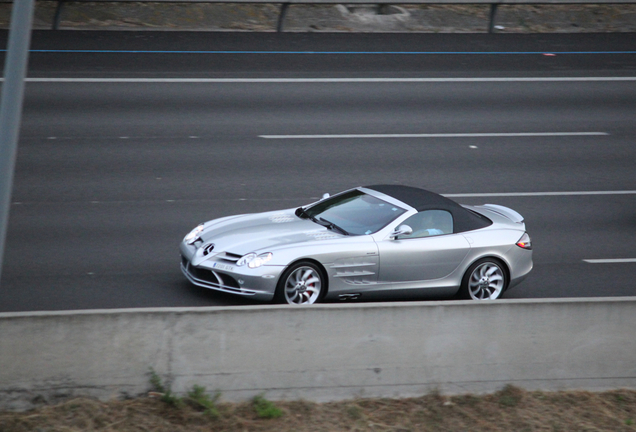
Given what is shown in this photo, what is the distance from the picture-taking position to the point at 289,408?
7367mm

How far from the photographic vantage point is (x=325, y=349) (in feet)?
24.6

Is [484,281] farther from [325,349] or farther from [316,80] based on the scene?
[316,80]

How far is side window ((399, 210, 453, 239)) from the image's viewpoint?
941 cm

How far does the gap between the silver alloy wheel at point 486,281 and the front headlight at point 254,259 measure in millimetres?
2565

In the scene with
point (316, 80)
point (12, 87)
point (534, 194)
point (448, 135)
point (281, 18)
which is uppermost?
point (281, 18)

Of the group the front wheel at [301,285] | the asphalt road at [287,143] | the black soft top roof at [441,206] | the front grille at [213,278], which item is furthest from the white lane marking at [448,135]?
the front wheel at [301,285]

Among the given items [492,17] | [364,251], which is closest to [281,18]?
[492,17]

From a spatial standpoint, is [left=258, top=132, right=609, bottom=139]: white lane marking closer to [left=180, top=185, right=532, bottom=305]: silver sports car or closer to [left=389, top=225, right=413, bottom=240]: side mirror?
[left=180, top=185, right=532, bottom=305]: silver sports car

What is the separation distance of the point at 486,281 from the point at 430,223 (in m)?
1.00

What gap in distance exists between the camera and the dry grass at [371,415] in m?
6.92

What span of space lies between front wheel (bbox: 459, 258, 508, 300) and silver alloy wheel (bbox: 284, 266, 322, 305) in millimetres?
1865

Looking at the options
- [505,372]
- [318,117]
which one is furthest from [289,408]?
[318,117]

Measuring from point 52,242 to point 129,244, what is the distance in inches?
39.9

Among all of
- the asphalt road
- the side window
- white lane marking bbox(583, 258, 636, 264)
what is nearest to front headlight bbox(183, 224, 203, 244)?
the asphalt road
